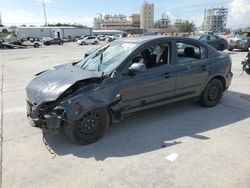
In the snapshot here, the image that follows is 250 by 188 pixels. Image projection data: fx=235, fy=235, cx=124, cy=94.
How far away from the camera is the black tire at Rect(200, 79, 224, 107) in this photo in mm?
5172

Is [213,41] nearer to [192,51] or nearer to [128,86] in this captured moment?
[192,51]

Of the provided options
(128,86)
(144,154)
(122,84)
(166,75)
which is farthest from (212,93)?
(144,154)

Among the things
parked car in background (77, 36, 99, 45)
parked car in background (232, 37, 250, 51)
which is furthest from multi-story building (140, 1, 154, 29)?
parked car in background (232, 37, 250, 51)

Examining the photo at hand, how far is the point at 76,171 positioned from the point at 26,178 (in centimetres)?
62

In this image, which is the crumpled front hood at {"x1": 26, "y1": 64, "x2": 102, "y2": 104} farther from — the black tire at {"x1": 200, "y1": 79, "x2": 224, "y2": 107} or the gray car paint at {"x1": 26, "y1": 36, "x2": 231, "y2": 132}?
the black tire at {"x1": 200, "y1": 79, "x2": 224, "y2": 107}

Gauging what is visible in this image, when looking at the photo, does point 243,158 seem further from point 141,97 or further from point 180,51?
point 180,51

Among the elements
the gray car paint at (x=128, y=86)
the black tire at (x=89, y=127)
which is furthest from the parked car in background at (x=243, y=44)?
the black tire at (x=89, y=127)

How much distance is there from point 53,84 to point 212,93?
3463 mm

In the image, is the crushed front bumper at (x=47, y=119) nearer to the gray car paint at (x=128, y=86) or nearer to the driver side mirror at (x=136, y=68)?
the gray car paint at (x=128, y=86)

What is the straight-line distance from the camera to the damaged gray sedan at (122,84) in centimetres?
347

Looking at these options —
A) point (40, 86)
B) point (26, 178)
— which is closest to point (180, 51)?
point (40, 86)

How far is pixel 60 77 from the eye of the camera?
156 inches

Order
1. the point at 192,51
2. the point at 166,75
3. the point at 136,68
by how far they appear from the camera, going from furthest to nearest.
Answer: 1. the point at 192,51
2. the point at 166,75
3. the point at 136,68

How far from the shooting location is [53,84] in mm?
3727
